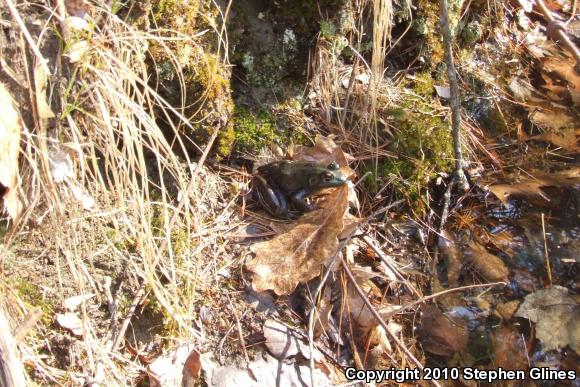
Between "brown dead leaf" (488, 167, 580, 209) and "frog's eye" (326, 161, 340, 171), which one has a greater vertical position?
"frog's eye" (326, 161, 340, 171)

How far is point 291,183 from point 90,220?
1.16m

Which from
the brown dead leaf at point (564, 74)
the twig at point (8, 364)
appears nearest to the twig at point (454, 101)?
the brown dead leaf at point (564, 74)

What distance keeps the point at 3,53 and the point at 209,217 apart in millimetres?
1271

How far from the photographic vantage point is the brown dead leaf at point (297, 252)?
2.98 meters

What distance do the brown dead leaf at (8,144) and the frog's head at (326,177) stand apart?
1658 millimetres

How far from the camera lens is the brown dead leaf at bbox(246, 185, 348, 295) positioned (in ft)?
9.77

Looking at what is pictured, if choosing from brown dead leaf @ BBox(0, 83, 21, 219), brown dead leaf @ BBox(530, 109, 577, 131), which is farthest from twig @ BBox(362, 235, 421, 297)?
brown dead leaf @ BBox(0, 83, 21, 219)

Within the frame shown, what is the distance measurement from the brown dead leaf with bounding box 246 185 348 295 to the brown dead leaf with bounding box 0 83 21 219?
120 centimetres

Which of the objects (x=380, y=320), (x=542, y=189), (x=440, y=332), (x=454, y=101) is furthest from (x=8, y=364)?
(x=542, y=189)

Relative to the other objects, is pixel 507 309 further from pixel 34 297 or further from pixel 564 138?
pixel 34 297

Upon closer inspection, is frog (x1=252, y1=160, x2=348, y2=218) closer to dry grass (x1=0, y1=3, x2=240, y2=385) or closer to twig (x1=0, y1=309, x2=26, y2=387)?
dry grass (x1=0, y1=3, x2=240, y2=385)

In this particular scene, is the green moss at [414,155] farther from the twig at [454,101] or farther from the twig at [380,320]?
the twig at [380,320]

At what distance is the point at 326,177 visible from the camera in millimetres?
3424

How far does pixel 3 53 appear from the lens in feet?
7.89
